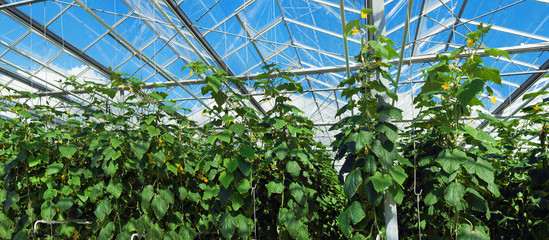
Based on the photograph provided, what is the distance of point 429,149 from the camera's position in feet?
6.84

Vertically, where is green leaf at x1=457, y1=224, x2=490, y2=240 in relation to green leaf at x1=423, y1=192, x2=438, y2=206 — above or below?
below

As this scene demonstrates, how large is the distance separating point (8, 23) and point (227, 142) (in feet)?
21.6

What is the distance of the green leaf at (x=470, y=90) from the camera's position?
65.1 inches

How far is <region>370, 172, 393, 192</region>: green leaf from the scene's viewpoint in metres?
1.81

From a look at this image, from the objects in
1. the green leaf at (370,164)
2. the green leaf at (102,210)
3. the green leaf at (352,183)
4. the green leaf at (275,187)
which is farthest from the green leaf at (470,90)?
the green leaf at (102,210)

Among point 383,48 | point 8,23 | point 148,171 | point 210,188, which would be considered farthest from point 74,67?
point 383,48

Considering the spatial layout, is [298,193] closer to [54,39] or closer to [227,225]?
[227,225]

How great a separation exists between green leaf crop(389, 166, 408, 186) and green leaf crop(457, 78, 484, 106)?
0.47m

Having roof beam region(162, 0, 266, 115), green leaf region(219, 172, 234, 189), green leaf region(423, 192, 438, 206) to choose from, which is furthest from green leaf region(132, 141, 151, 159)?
roof beam region(162, 0, 266, 115)

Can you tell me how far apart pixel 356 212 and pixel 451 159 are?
56 centimetres

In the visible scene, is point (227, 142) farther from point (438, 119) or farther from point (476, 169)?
point (476, 169)

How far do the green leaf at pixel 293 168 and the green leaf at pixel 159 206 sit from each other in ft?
2.98

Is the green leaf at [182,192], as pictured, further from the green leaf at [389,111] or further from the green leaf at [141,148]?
the green leaf at [389,111]

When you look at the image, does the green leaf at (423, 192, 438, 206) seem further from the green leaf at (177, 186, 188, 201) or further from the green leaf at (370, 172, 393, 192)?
the green leaf at (177, 186, 188, 201)
